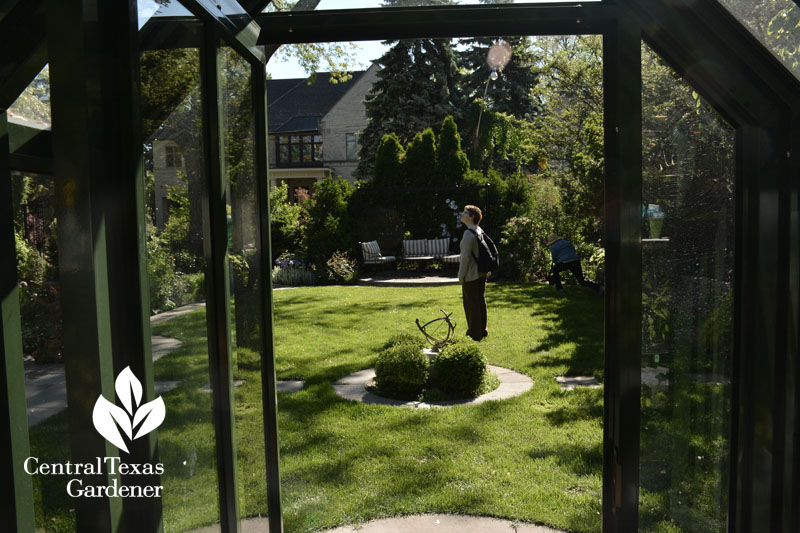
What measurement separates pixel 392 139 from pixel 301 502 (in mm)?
15931

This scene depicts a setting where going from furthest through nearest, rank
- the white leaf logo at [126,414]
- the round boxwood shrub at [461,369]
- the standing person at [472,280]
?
the standing person at [472,280]
the round boxwood shrub at [461,369]
the white leaf logo at [126,414]

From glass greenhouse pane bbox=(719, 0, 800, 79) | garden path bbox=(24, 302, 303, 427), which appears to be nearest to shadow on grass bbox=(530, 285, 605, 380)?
glass greenhouse pane bbox=(719, 0, 800, 79)

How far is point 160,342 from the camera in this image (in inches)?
61.9

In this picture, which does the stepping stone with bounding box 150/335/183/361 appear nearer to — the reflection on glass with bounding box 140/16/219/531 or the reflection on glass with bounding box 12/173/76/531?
the reflection on glass with bounding box 140/16/219/531

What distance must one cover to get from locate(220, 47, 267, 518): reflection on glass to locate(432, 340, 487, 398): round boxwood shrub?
12.0 ft

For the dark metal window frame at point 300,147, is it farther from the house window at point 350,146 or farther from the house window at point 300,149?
the house window at point 350,146

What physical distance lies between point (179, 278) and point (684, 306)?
1.90m

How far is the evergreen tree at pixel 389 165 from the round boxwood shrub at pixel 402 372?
41.8 feet

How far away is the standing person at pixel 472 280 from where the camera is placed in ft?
27.0

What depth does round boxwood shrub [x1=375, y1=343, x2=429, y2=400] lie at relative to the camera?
605 centimetres

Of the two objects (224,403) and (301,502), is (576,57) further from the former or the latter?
(224,403)

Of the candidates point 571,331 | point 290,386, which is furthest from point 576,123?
point 290,386

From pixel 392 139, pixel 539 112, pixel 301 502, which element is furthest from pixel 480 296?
pixel 539 112

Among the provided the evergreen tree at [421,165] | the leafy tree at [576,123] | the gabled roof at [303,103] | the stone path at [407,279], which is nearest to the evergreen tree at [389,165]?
the evergreen tree at [421,165]
